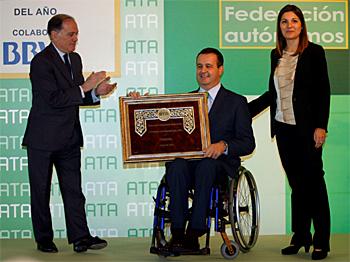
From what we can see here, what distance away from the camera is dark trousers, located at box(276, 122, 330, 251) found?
12.8 ft

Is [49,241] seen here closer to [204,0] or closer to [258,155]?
[258,155]

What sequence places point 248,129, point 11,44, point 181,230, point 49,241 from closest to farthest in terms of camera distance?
point 181,230, point 248,129, point 49,241, point 11,44

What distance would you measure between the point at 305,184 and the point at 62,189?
142 cm

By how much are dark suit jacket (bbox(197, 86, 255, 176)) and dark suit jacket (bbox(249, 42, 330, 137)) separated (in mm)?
279

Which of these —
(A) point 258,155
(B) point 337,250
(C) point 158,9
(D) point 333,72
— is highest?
(C) point 158,9

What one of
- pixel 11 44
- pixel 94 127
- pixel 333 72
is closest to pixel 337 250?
pixel 333 72

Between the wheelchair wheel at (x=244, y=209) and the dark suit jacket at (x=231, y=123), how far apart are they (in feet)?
0.46

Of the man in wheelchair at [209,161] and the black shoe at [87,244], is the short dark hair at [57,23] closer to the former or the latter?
the man in wheelchair at [209,161]

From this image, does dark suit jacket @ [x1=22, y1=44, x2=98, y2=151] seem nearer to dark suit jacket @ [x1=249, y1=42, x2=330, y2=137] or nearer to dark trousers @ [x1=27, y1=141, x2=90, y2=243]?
dark trousers @ [x1=27, y1=141, x2=90, y2=243]

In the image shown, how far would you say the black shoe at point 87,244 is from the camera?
13.9ft

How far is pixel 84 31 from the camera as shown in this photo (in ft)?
16.5

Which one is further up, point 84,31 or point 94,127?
point 84,31

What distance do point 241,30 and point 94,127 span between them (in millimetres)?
1233

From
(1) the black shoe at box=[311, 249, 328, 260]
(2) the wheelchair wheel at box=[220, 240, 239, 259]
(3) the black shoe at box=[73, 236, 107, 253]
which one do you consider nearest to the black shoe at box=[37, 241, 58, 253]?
(3) the black shoe at box=[73, 236, 107, 253]
